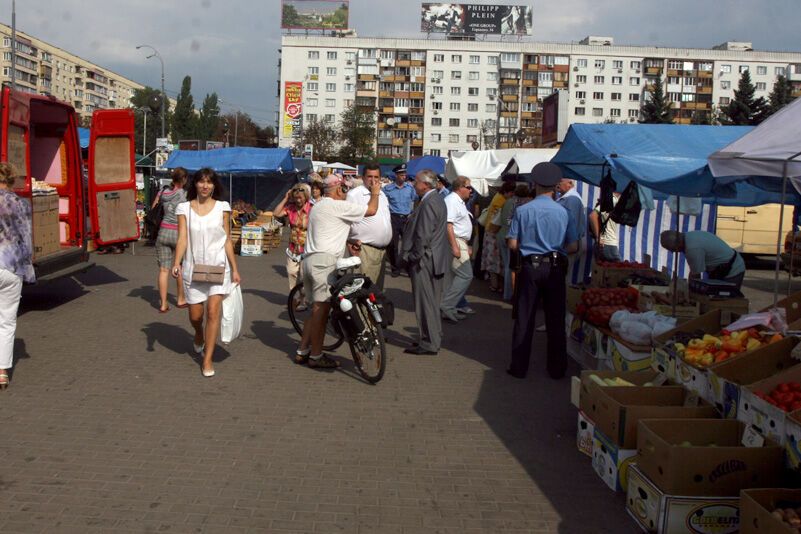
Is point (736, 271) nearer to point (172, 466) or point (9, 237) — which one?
point (172, 466)

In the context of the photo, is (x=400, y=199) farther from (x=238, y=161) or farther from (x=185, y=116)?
(x=185, y=116)

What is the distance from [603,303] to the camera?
8117mm

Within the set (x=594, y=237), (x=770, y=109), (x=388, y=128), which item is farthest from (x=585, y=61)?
(x=594, y=237)

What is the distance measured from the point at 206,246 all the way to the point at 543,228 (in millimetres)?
3077

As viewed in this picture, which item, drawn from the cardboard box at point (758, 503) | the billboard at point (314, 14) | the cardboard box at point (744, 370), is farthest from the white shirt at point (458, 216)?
the billboard at point (314, 14)

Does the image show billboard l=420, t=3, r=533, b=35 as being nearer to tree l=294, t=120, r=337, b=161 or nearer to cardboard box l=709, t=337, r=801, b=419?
tree l=294, t=120, r=337, b=161

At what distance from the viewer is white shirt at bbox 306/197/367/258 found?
24.2 feet

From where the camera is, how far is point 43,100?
10.7 meters

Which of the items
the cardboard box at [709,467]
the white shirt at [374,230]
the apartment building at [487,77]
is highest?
the apartment building at [487,77]

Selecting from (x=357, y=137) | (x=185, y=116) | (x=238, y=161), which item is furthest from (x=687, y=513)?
(x=185, y=116)

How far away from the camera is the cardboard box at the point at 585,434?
5.34 m

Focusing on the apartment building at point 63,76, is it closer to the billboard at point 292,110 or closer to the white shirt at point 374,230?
the billboard at point 292,110

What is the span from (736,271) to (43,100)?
9.08 metres

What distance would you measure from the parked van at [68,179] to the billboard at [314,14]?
8770 cm
